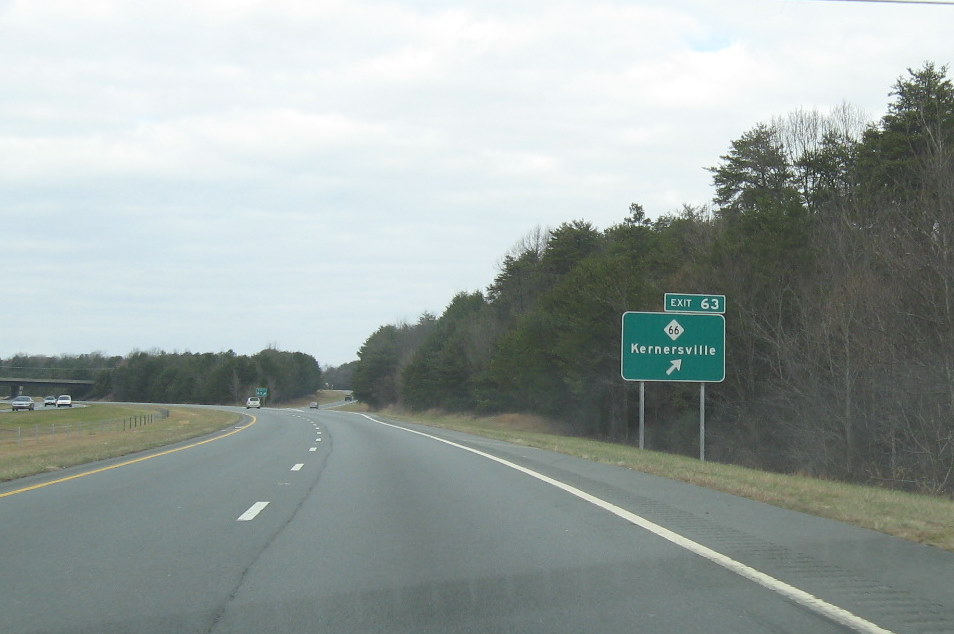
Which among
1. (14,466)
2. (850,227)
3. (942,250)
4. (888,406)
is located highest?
(850,227)

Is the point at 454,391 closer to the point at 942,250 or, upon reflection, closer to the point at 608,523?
the point at 942,250

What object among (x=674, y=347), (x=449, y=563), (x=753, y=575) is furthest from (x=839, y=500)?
(x=674, y=347)

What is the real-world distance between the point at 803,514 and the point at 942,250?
A: 19262 mm

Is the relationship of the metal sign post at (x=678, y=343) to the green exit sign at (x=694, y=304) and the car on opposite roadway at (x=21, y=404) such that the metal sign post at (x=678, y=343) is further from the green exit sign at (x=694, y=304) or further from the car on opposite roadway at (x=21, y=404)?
the car on opposite roadway at (x=21, y=404)

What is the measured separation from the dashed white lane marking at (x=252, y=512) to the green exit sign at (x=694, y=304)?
50.4 ft

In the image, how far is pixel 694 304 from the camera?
26547mm

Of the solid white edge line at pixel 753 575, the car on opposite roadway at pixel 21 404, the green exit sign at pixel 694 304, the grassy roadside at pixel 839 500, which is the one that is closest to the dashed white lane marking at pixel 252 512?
the solid white edge line at pixel 753 575

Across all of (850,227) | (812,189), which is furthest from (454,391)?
(850,227)

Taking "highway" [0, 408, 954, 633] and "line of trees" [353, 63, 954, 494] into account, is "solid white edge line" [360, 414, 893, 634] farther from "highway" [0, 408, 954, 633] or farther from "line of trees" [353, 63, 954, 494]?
"line of trees" [353, 63, 954, 494]

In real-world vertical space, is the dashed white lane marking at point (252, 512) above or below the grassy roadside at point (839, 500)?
below

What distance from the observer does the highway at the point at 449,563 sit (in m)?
6.89

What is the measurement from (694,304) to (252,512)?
657 inches

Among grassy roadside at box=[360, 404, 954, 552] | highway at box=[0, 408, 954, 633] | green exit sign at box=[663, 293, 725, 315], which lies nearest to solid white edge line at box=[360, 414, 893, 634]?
highway at box=[0, 408, 954, 633]

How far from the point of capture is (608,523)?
38.0 ft
